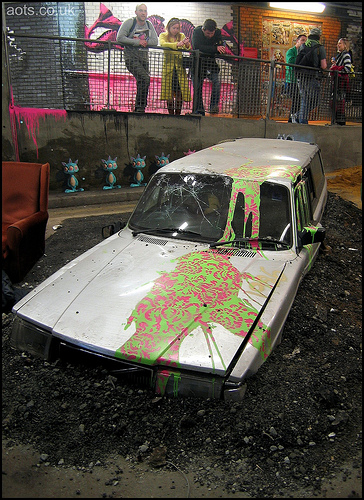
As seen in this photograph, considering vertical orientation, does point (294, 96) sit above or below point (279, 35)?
below

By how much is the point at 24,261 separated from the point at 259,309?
3.22 meters

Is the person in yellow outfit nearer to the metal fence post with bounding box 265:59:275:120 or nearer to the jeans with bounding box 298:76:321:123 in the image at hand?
the metal fence post with bounding box 265:59:275:120

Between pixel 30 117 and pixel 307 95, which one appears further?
pixel 307 95

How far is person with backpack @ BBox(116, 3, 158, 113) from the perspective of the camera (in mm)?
9664

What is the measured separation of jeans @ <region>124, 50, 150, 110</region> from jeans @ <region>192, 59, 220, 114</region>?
112cm

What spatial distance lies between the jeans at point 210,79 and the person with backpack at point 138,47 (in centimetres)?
116

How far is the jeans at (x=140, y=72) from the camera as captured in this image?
9.70 metres

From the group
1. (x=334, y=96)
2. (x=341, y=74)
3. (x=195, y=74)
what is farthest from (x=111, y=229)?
(x=341, y=74)

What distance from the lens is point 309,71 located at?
11.3 metres

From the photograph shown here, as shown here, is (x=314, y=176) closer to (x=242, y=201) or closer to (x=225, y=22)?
(x=242, y=201)

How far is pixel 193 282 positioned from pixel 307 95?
30.8 feet

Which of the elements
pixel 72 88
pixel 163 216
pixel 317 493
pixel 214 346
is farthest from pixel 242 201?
pixel 72 88

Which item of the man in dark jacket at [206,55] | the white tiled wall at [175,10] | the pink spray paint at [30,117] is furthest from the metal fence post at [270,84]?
the pink spray paint at [30,117]

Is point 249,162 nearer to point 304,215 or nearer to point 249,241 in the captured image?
point 304,215
